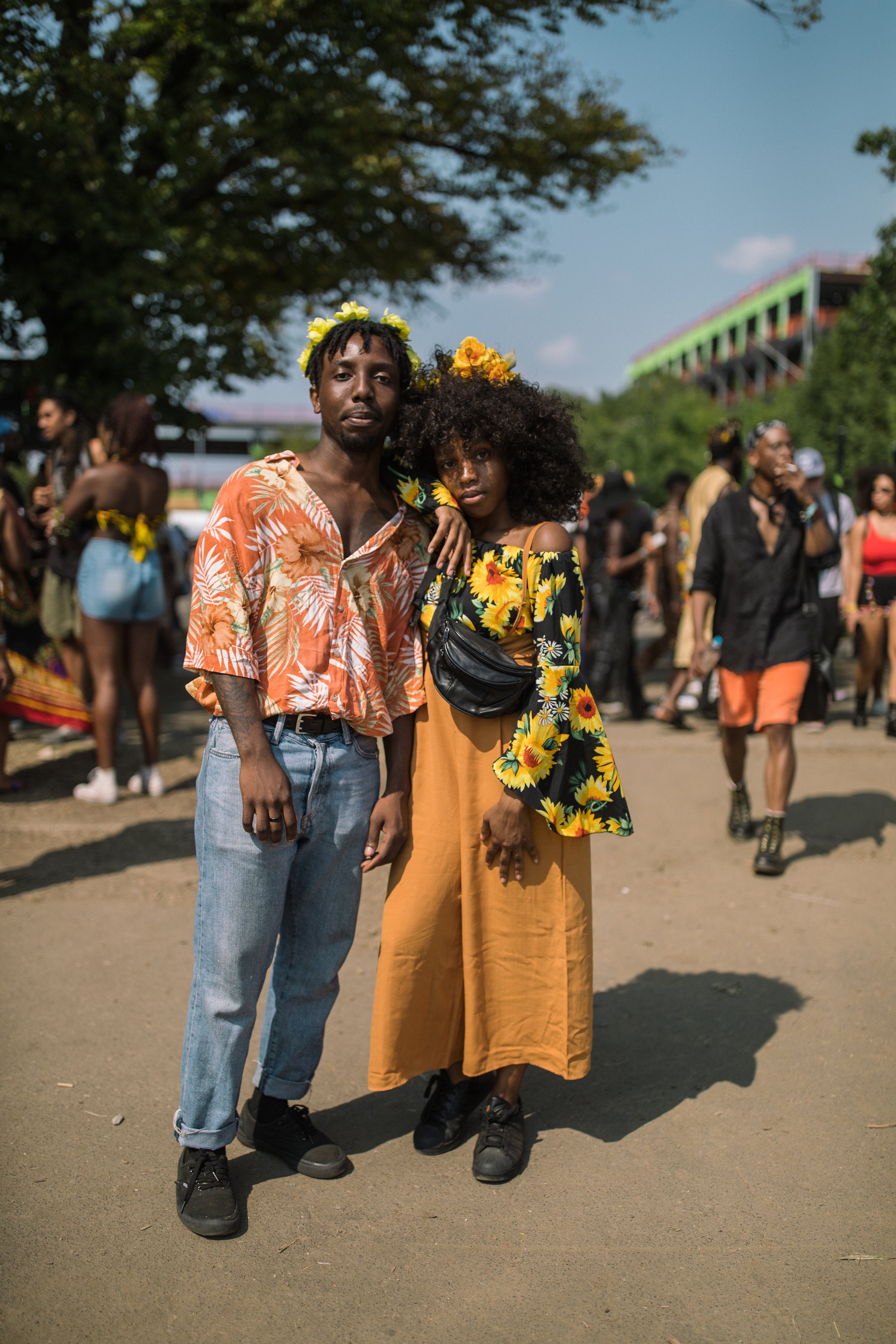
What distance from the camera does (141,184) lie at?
8438mm

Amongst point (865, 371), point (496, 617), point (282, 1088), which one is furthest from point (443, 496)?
point (865, 371)

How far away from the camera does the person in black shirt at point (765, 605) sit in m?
A: 5.12

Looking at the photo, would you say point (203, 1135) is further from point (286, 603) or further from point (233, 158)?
point (233, 158)

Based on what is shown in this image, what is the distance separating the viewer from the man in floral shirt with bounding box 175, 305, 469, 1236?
246 centimetres

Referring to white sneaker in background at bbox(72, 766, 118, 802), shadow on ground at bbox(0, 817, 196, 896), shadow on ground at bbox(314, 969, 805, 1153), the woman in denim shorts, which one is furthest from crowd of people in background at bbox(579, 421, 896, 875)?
white sneaker in background at bbox(72, 766, 118, 802)

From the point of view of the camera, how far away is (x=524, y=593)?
2.75 meters

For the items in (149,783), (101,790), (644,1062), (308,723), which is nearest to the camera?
(308,723)

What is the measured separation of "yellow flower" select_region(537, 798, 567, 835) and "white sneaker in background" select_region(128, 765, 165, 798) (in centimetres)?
412

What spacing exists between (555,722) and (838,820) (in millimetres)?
3886

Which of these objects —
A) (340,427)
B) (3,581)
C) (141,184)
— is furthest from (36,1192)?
(141,184)

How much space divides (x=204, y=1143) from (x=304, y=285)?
1026 cm

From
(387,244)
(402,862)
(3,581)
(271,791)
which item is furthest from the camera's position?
(387,244)

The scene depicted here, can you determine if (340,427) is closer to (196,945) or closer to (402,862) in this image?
(402,862)

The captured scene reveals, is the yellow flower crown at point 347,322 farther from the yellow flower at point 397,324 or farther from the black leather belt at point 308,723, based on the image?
the black leather belt at point 308,723
